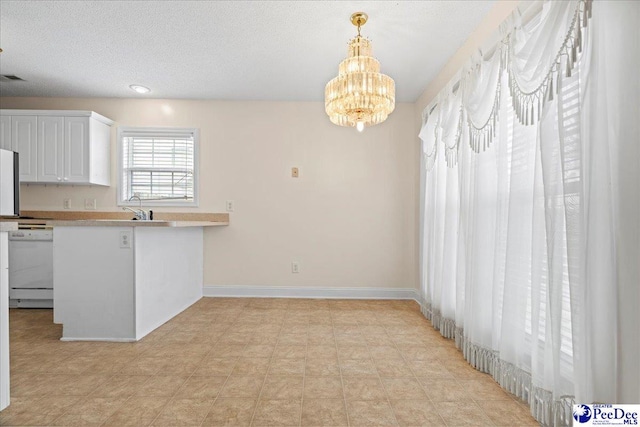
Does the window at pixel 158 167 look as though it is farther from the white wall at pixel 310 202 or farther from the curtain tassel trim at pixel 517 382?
the curtain tassel trim at pixel 517 382

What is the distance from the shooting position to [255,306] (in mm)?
3881

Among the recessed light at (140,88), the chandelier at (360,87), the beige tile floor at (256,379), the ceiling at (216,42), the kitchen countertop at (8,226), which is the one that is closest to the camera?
the kitchen countertop at (8,226)

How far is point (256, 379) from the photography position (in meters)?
2.10

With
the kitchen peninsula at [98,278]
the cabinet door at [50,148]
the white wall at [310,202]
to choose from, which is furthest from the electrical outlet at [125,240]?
the cabinet door at [50,148]

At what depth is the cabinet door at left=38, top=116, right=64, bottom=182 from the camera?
3.98 meters

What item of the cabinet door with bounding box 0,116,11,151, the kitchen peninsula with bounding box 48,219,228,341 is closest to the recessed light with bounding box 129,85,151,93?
the cabinet door with bounding box 0,116,11,151

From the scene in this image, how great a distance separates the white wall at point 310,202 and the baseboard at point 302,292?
73 millimetres

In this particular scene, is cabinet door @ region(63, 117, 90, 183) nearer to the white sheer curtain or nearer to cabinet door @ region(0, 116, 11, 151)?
cabinet door @ region(0, 116, 11, 151)

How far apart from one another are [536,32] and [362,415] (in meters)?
2.05

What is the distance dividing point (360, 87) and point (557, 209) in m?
1.41

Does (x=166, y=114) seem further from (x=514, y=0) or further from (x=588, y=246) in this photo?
(x=588, y=246)

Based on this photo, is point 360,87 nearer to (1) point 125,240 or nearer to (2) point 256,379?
(2) point 256,379

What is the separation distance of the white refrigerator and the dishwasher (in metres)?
0.36

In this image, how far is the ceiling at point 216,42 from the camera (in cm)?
246
